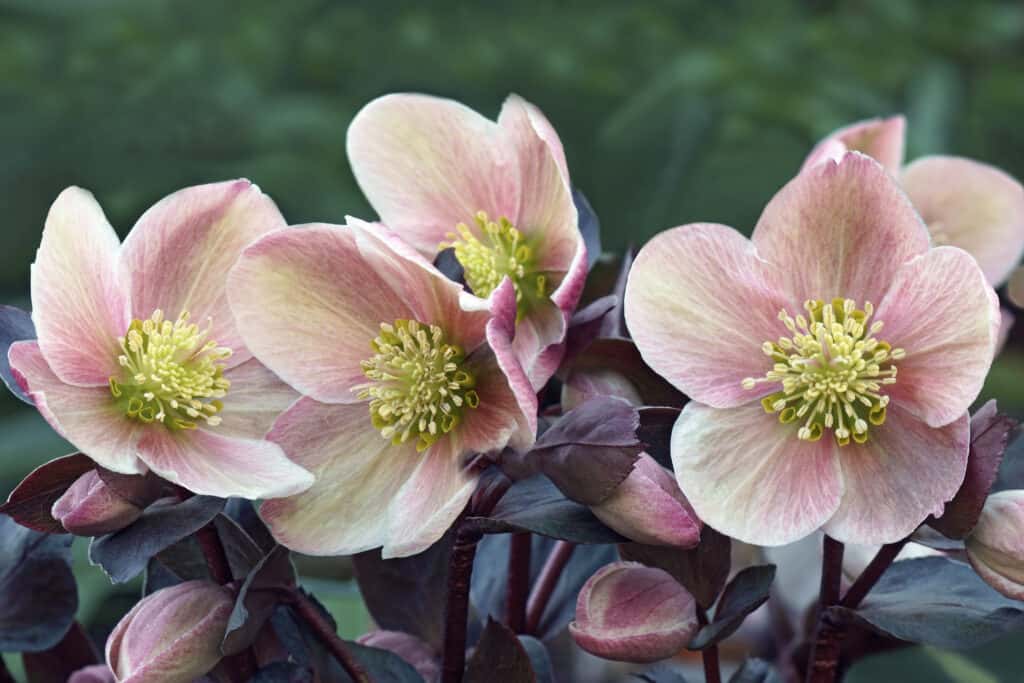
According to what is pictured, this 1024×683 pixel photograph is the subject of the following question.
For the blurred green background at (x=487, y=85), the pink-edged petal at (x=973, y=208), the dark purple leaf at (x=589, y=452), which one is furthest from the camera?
the blurred green background at (x=487, y=85)

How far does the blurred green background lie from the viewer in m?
1.29

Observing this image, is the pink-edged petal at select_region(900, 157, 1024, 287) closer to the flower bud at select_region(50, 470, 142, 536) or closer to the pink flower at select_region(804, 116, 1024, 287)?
the pink flower at select_region(804, 116, 1024, 287)

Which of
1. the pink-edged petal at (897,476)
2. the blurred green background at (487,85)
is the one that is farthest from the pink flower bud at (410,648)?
the blurred green background at (487,85)

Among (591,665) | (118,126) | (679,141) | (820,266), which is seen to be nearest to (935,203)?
(820,266)

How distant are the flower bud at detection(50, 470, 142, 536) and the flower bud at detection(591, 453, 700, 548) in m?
0.11

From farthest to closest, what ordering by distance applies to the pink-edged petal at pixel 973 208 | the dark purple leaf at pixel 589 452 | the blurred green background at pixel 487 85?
the blurred green background at pixel 487 85, the pink-edged petal at pixel 973 208, the dark purple leaf at pixel 589 452

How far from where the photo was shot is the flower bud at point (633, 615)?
0.31 metres

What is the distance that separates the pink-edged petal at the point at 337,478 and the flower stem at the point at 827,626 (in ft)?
0.34

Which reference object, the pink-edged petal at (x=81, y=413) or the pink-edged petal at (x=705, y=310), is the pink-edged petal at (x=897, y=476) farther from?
the pink-edged petal at (x=81, y=413)

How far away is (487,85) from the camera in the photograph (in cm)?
142

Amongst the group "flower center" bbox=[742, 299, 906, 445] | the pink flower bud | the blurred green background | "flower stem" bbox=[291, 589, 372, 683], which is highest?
"flower center" bbox=[742, 299, 906, 445]

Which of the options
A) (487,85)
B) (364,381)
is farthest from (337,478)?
(487,85)

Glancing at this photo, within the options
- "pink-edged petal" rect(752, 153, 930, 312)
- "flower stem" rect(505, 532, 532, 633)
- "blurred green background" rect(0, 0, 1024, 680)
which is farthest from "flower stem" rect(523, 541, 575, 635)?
"blurred green background" rect(0, 0, 1024, 680)

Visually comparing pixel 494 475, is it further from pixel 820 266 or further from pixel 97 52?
pixel 97 52
